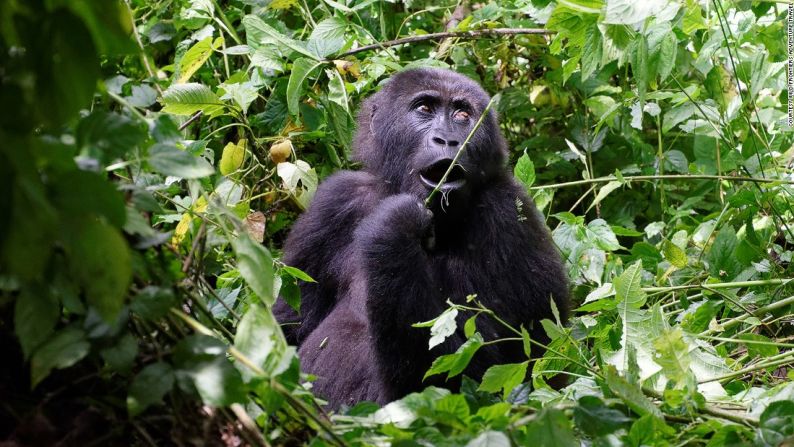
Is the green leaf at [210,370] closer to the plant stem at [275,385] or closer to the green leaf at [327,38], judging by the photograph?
the plant stem at [275,385]

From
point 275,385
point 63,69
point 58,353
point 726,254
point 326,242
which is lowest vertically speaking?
point 726,254

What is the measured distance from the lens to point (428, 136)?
3889 mm

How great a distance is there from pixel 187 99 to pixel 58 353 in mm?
2267

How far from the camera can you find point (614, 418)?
2.11 metres

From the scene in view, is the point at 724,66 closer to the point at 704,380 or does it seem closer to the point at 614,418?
the point at 704,380

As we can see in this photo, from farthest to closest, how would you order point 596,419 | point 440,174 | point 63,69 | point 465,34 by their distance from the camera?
point 465,34
point 440,174
point 596,419
point 63,69

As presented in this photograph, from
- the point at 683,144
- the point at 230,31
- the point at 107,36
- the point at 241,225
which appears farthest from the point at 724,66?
the point at 107,36

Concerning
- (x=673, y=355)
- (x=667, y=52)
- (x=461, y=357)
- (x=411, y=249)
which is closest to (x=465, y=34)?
(x=667, y=52)

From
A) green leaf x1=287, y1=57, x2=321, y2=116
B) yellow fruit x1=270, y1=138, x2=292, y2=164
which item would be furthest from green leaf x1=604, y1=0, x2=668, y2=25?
yellow fruit x1=270, y1=138, x2=292, y2=164

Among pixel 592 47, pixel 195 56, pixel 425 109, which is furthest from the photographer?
pixel 195 56

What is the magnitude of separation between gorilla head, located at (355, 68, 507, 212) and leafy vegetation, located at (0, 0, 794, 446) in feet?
1.22

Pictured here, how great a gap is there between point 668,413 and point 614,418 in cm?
50

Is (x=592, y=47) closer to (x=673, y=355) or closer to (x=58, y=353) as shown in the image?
(x=673, y=355)

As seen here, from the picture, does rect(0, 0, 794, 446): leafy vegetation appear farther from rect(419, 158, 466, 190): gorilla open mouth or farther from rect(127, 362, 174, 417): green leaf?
rect(419, 158, 466, 190): gorilla open mouth
